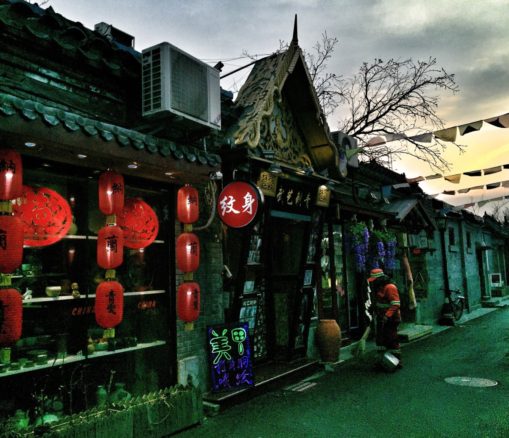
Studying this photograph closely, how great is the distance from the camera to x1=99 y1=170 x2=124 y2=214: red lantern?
6457mm

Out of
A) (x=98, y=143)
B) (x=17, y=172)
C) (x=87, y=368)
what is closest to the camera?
(x=17, y=172)

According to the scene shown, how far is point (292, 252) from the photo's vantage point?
1209cm

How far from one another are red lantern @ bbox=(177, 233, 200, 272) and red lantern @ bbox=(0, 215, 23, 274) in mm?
2882

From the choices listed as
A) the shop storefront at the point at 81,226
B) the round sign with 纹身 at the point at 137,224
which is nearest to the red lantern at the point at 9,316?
the shop storefront at the point at 81,226

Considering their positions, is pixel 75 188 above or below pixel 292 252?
above

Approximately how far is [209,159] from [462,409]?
6371 millimetres

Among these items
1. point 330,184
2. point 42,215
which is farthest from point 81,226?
point 330,184

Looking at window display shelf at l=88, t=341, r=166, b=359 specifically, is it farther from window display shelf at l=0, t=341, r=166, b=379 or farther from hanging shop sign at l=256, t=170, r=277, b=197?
hanging shop sign at l=256, t=170, r=277, b=197

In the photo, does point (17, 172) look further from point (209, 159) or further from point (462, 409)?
point (462, 409)

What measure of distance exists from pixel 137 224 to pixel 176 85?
2.48m

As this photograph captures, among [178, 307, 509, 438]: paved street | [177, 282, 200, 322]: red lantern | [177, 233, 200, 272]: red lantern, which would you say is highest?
[177, 233, 200, 272]: red lantern

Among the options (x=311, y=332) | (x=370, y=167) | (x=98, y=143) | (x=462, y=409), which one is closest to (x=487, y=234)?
(x=370, y=167)

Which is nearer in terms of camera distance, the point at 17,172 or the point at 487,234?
the point at 17,172

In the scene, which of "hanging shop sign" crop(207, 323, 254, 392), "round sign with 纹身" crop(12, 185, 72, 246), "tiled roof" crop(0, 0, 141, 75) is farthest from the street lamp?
"round sign with 纹身" crop(12, 185, 72, 246)
